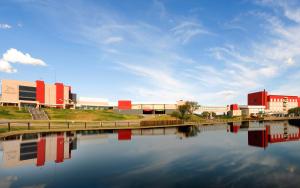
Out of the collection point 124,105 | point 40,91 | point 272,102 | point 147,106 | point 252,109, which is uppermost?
point 40,91

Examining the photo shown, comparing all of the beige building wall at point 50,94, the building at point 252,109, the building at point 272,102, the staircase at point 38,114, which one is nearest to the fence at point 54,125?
the staircase at point 38,114

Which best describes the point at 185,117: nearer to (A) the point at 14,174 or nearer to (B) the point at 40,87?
(B) the point at 40,87

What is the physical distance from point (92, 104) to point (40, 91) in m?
37.9

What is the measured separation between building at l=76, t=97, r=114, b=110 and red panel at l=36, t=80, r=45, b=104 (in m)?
28.1

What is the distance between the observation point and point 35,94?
134m

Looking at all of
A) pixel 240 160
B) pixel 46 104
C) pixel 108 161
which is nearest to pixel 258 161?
pixel 240 160

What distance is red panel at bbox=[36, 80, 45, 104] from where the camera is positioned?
13475 cm

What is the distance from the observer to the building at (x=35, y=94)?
126625 millimetres

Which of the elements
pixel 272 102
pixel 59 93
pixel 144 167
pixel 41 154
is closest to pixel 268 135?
pixel 144 167

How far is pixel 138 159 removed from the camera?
1051 inches

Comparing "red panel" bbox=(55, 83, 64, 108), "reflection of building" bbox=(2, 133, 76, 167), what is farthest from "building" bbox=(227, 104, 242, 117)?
"reflection of building" bbox=(2, 133, 76, 167)

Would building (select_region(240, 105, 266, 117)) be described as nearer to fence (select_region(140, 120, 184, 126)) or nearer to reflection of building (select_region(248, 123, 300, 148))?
fence (select_region(140, 120, 184, 126))

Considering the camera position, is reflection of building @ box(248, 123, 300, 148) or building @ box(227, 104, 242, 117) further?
building @ box(227, 104, 242, 117)

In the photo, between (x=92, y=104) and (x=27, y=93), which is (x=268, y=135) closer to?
(x=27, y=93)
